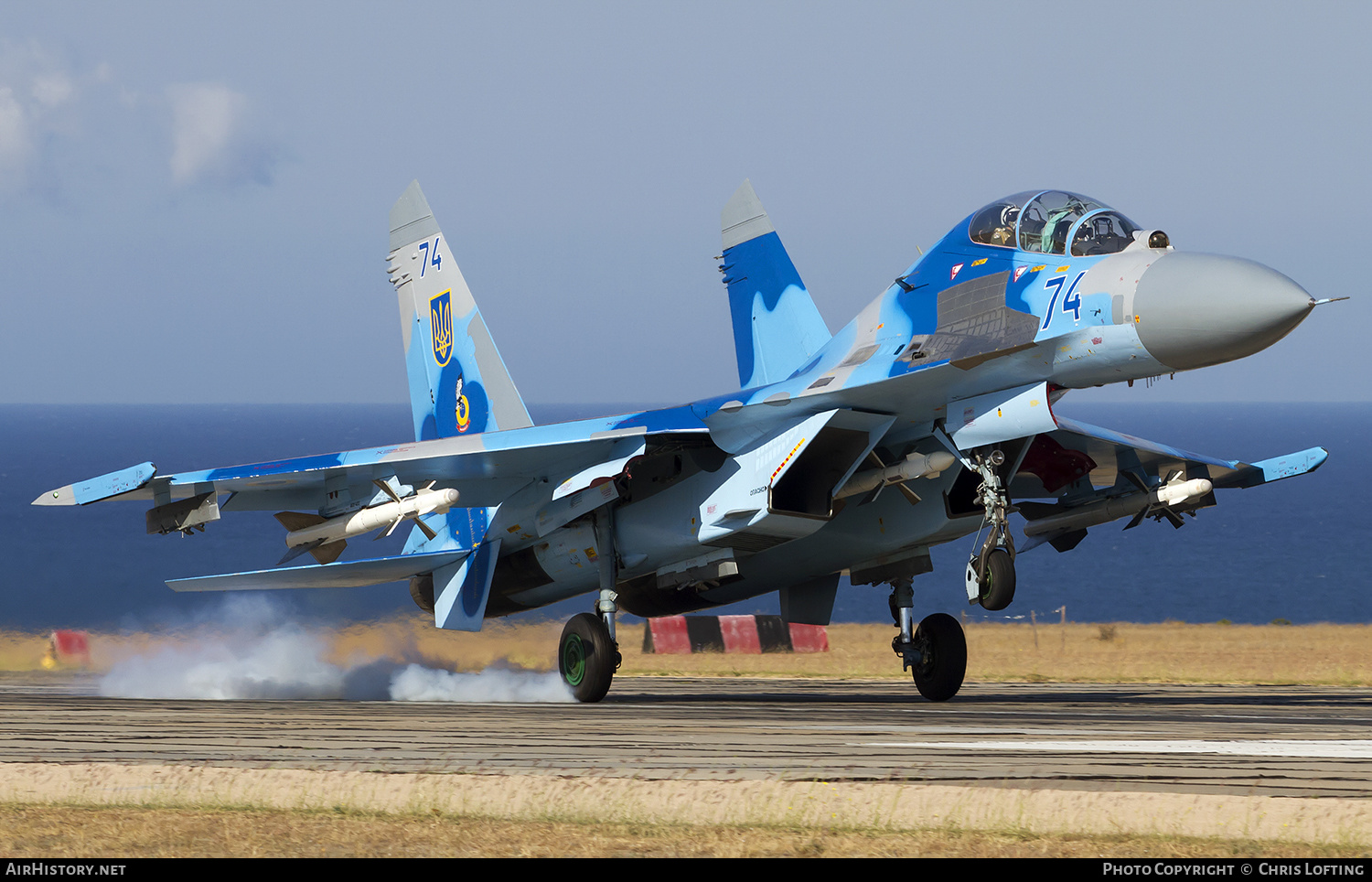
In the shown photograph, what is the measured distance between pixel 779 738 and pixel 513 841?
345 cm

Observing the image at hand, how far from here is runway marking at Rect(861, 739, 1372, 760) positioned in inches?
334

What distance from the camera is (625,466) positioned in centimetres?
1391

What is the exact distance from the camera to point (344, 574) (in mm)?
16469

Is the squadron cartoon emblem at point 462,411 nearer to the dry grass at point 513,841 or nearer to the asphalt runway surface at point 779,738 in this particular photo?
the asphalt runway surface at point 779,738

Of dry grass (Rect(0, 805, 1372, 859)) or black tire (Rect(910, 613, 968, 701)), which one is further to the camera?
black tire (Rect(910, 613, 968, 701))

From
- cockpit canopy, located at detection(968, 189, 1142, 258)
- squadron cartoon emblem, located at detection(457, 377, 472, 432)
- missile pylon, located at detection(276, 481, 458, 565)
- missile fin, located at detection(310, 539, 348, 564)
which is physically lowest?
missile fin, located at detection(310, 539, 348, 564)

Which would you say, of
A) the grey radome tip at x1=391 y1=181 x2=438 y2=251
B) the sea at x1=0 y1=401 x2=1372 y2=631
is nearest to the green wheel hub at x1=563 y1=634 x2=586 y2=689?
the grey radome tip at x1=391 y1=181 x2=438 y2=251

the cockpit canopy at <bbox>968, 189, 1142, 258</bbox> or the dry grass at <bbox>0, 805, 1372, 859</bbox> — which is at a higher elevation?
the cockpit canopy at <bbox>968, 189, 1142, 258</bbox>

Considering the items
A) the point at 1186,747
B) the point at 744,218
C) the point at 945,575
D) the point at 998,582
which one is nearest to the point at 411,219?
the point at 744,218

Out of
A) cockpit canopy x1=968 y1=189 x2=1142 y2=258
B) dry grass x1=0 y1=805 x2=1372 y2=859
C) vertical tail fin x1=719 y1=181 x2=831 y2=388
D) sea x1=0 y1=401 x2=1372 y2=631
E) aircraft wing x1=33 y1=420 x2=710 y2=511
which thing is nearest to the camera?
dry grass x1=0 y1=805 x2=1372 y2=859

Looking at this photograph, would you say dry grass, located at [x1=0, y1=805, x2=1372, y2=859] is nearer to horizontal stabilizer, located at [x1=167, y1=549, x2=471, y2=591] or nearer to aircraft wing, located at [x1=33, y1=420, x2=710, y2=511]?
aircraft wing, located at [x1=33, y1=420, x2=710, y2=511]

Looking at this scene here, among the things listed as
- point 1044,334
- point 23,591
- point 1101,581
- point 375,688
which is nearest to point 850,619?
point 1101,581

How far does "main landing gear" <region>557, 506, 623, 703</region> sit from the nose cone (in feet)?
20.8

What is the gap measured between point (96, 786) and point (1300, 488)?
168 metres
